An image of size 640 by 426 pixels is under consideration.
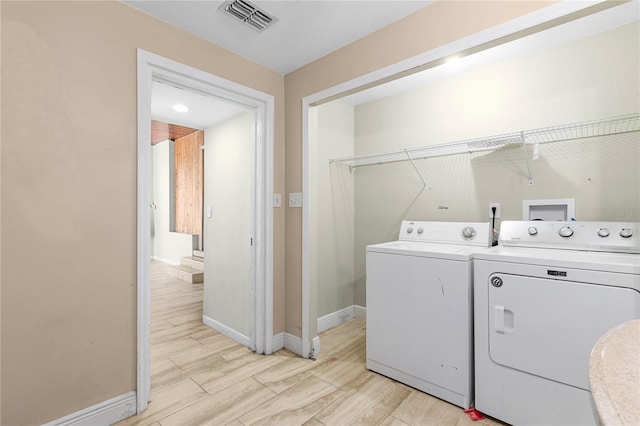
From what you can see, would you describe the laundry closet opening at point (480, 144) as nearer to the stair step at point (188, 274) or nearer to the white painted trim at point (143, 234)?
the white painted trim at point (143, 234)

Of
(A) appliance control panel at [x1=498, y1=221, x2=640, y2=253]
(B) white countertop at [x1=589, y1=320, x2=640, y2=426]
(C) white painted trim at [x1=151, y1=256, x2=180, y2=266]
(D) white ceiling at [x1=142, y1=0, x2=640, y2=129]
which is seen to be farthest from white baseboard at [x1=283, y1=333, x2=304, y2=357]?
(C) white painted trim at [x1=151, y1=256, x2=180, y2=266]

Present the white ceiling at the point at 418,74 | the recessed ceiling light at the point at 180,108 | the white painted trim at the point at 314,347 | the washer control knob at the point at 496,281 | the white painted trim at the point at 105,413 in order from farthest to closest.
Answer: the recessed ceiling light at the point at 180,108
the white painted trim at the point at 314,347
the white ceiling at the point at 418,74
the washer control knob at the point at 496,281
the white painted trim at the point at 105,413

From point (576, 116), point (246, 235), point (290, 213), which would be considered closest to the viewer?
point (576, 116)

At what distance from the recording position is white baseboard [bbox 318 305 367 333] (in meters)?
2.84

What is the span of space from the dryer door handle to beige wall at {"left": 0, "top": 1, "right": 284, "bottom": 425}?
1968 millimetres

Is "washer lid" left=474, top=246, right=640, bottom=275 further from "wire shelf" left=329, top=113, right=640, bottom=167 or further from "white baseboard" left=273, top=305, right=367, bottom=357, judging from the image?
"white baseboard" left=273, top=305, right=367, bottom=357

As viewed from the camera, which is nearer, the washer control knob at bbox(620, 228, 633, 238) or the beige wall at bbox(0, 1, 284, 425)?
the beige wall at bbox(0, 1, 284, 425)

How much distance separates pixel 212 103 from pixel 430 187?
2110 millimetres

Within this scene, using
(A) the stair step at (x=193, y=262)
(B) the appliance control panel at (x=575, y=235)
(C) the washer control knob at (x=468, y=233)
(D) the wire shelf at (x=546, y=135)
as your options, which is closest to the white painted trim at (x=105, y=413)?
(C) the washer control knob at (x=468, y=233)

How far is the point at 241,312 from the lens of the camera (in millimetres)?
2594

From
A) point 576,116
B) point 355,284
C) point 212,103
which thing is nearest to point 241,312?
point 355,284

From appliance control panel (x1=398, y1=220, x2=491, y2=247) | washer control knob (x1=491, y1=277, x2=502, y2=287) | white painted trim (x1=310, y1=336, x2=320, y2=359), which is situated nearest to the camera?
washer control knob (x1=491, y1=277, x2=502, y2=287)

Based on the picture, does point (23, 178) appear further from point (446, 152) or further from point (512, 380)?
point (446, 152)

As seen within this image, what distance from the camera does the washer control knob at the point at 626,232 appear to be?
1525 millimetres
